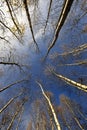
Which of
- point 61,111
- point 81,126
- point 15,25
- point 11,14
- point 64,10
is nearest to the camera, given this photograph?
point 64,10

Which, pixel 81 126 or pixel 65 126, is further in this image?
pixel 65 126

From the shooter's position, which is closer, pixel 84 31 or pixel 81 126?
pixel 84 31

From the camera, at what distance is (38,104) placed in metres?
16.2

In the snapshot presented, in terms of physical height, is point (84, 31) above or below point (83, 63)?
above

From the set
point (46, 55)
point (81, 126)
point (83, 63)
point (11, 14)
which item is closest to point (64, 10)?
point (11, 14)

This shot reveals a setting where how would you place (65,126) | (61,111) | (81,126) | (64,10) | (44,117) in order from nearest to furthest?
(64,10), (81,126), (65,126), (44,117), (61,111)

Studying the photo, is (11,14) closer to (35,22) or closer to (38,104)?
(35,22)

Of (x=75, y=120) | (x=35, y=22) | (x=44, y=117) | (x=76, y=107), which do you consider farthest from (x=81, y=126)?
(x=35, y=22)

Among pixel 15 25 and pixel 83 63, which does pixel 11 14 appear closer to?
pixel 15 25

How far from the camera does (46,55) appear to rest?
16.7 metres

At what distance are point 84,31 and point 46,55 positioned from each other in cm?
776

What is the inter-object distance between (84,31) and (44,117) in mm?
7926

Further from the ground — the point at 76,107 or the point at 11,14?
the point at 11,14

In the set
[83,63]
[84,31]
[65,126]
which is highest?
[84,31]
